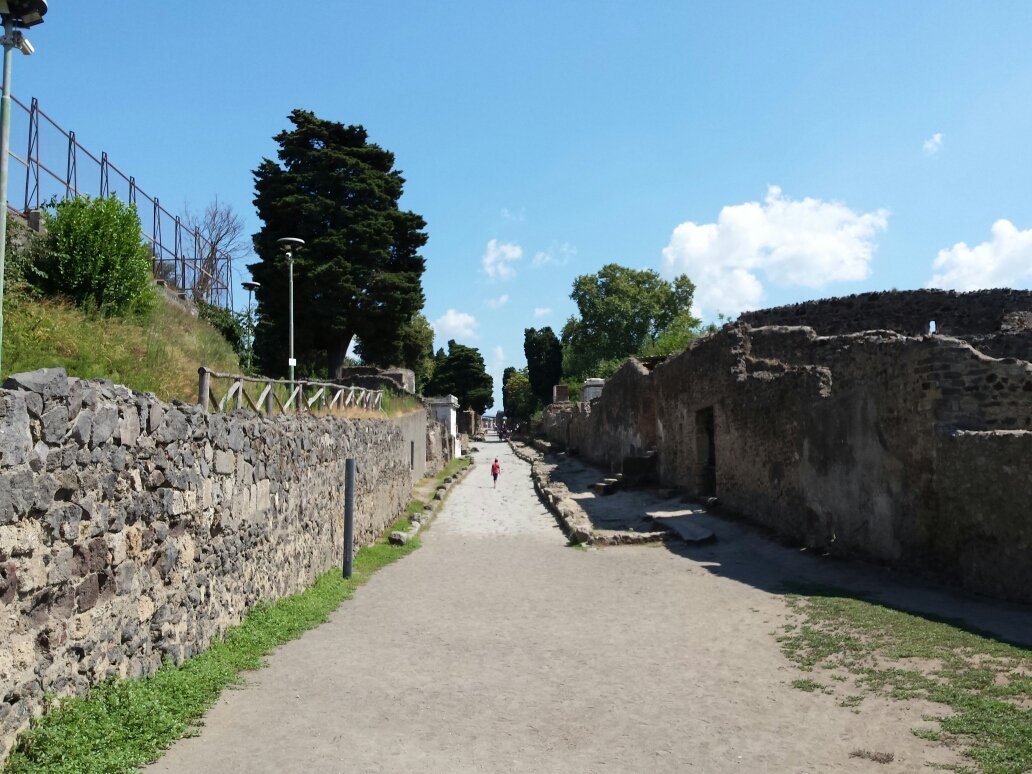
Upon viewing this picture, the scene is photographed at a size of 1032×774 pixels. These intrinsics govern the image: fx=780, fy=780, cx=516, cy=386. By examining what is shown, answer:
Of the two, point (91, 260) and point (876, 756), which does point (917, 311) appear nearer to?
point (876, 756)

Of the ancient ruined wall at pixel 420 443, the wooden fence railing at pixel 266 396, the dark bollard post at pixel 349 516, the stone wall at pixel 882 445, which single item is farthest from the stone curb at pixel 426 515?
the stone wall at pixel 882 445

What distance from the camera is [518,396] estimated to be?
90.8 m

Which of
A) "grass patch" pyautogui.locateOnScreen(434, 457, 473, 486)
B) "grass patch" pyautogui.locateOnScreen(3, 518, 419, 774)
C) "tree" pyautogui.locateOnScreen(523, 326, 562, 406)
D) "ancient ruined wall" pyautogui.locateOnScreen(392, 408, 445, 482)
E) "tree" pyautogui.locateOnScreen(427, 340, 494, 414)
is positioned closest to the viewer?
"grass patch" pyautogui.locateOnScreen(3, 518, 419, 774)

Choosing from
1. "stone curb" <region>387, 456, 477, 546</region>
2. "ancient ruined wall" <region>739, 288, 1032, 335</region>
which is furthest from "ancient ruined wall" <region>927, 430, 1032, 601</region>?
"ancient ruined wall" <region>739, 288, 1032, 335</region>

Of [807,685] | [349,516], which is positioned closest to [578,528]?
[349,516]

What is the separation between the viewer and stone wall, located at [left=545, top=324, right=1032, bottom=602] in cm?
852

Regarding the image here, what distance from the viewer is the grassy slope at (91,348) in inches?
292

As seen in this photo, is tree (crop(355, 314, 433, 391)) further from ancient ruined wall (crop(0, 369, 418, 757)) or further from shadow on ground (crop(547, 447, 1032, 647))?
ancient ruined wall (crop(0, 369, 418, 757))

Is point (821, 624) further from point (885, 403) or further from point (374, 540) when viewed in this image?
point (374, 540)

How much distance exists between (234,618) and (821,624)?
5.85 meters

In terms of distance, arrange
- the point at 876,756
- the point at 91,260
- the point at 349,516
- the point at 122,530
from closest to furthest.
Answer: the point at 876,756 → the point at 122,530 → the point at 91,260 → the point at 349,516

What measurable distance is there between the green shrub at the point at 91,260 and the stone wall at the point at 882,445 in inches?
426

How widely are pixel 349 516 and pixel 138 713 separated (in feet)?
21.8

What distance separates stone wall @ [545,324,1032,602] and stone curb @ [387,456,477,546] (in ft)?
21.7
